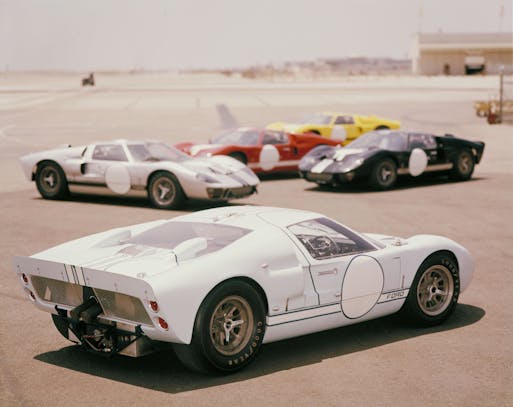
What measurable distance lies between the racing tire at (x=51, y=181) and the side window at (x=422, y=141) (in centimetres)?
733

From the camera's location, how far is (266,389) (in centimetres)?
602

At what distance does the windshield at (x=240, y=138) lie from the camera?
19.4m

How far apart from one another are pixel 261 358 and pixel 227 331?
699 millimetres

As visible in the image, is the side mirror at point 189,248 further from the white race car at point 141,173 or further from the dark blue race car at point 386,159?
the dark blue race car at point 386,159

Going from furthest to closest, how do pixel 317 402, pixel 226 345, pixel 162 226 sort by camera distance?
pixel 162 226 < pixel 226 345 < pixel 317 402

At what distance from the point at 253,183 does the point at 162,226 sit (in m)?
7.89

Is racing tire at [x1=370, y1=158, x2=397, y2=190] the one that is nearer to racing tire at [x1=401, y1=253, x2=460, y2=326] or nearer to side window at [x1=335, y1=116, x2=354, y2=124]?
side window at [x1=335, y1=116, x2=354, y2=124]

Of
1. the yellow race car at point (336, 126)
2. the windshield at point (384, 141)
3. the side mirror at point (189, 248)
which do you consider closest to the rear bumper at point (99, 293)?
the side mirror at point (189, 248)

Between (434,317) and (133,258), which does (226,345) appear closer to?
(133,258)

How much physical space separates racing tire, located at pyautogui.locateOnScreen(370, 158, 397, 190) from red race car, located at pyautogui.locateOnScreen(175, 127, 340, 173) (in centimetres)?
289

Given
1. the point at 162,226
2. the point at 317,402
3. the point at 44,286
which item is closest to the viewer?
the point at 317,402

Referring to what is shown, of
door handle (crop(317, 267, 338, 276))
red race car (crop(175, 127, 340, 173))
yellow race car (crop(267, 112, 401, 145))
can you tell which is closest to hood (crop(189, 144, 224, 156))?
red race car (crop(175, 127, 340, 173))

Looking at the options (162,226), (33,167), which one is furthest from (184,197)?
(162,226)

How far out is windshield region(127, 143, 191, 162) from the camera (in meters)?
15.5
